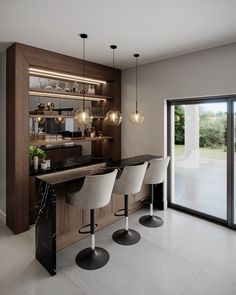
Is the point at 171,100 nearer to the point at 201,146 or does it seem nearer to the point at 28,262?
the point at 201,146

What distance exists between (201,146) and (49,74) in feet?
10.2

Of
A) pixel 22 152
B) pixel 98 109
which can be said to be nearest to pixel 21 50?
pixel 22 152

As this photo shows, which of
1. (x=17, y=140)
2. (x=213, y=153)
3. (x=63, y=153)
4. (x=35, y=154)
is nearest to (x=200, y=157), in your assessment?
(x=213, y=153)

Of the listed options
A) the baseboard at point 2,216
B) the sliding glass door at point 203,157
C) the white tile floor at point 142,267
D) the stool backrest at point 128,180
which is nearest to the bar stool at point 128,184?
the stool backrest at point 128,180

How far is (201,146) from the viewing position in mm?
3994

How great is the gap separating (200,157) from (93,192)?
96.8 inches

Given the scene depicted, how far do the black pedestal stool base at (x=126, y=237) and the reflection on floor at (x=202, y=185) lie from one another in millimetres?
1444

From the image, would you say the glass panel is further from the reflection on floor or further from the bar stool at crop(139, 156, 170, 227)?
the bar stool at crop(139, 156, 170, 227)

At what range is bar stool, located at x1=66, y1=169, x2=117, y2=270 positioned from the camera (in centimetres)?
244

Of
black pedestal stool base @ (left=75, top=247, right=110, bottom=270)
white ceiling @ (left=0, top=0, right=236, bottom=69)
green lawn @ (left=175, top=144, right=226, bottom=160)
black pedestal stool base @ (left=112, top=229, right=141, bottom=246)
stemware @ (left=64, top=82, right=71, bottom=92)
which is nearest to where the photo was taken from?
white ceiling @ (left=0, top=0, right=236, bottom=69)

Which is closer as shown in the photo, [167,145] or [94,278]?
[94,278]

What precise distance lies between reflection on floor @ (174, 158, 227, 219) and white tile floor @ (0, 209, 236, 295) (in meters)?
0.55

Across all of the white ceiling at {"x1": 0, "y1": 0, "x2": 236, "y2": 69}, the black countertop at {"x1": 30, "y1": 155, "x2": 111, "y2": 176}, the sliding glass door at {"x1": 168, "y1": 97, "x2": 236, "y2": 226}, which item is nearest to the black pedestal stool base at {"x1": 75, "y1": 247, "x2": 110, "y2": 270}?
the black countertop at {"x1": 30, "y1": 155, "x2": 111, "y2": 176}

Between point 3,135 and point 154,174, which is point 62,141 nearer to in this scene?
point 3,135
